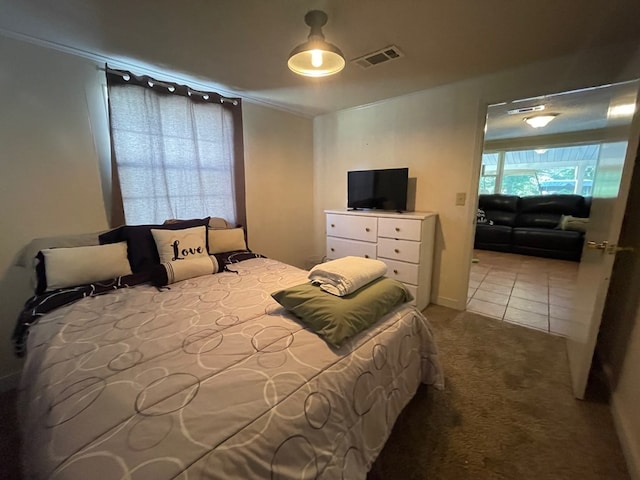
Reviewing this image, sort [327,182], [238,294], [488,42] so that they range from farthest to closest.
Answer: [327,182] < [488,42] < [238,294]

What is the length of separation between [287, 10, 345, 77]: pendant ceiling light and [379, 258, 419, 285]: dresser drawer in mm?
1811

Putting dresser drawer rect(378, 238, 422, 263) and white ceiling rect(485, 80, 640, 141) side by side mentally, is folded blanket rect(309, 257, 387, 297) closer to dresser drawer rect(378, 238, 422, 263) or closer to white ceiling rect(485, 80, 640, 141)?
dresser drawer rect(378, 238, 422, 263)

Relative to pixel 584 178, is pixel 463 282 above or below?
below

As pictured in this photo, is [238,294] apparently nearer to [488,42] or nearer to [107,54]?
[107,54]

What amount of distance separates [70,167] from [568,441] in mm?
3489

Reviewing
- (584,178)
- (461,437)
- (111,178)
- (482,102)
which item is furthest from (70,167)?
(584,178)

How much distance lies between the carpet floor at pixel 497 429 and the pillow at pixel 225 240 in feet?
5.01

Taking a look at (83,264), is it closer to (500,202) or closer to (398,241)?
(398,241)

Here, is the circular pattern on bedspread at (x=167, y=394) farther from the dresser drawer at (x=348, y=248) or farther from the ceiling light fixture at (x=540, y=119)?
the ceiling light fixture at (x=540, y=119)

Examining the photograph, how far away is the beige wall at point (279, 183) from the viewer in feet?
10.4

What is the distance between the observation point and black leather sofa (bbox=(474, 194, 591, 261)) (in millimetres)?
4621

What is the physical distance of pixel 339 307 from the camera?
4.15 ft

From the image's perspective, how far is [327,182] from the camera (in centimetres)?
375

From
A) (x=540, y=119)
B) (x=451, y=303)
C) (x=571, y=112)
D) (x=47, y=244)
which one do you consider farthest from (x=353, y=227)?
(x=571, y=112)
